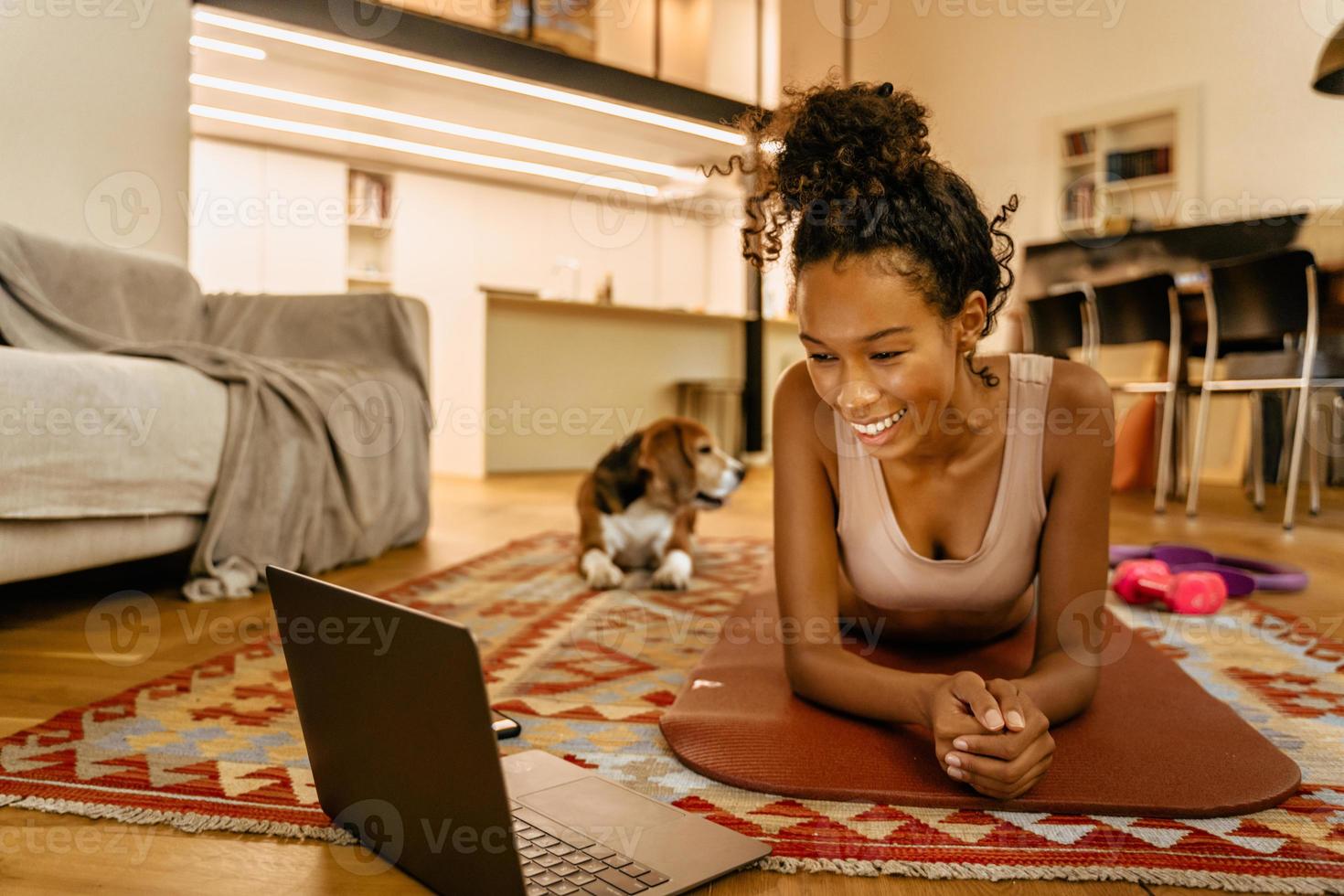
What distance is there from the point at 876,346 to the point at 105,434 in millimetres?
1420

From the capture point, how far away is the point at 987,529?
3.74 feet

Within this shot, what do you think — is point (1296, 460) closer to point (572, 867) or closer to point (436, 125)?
point (572, 867)

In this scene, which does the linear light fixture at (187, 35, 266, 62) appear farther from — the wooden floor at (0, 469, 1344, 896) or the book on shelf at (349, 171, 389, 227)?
the wooden floor at (0, 469, 1344, 896)

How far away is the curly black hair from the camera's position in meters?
0.91

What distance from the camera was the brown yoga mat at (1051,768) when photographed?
0.89 m

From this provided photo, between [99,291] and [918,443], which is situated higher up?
[99,291]

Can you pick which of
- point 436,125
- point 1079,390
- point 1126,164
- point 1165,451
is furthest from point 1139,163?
point 1079,390

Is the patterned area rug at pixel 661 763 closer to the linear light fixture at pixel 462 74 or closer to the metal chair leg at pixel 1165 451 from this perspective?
the metal chair leg at pixel 1165 451

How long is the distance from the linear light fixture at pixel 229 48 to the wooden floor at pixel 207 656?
3.12 m

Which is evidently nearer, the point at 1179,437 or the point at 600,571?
the point at 600,571

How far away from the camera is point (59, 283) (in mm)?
2264

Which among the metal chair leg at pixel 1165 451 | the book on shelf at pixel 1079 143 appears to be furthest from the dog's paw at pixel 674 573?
the book on shelf at pixel 1079 143

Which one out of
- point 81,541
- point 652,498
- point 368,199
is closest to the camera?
point 81,541

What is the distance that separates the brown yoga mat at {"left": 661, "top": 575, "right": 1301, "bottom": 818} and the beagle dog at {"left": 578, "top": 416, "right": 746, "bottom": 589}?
33.7 inches
